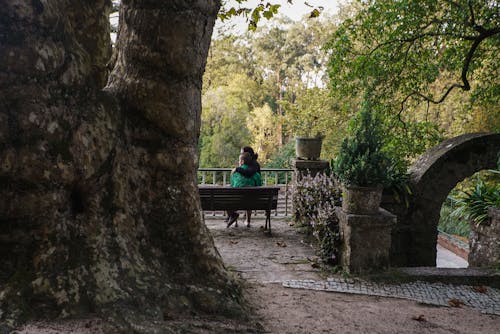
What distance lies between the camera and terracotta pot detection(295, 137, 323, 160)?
8.68 m

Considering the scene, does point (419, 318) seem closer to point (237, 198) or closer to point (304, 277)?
point (304, 277)

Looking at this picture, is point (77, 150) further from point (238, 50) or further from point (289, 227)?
point (238, 50)

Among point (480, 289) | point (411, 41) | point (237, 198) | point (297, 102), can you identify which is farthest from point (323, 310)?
point (297, 102)

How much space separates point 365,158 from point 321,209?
1274 millimetres

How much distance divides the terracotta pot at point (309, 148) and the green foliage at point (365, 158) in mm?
2811

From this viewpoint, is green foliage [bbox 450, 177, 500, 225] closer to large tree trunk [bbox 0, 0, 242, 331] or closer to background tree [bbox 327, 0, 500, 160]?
background tree [bbox 327, 0, 500, 160]

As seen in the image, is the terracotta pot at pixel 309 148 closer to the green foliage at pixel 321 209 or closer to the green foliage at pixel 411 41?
the green foliage at pixel 321 209

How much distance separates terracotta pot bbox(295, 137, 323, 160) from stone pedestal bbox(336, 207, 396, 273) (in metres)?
3.28

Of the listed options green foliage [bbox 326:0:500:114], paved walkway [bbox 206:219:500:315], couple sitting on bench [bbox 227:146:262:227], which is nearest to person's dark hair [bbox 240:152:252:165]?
couple sitting on bench [bbox 227:146:262:227]

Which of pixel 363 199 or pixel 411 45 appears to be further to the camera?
pixel 411 45

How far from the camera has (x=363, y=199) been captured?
5.53 m

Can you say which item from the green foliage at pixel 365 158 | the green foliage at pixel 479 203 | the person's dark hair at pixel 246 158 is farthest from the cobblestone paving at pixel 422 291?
the person's dark hair at pixel 246 158

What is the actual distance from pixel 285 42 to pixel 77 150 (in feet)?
111

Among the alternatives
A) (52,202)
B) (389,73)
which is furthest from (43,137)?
(389,73)
